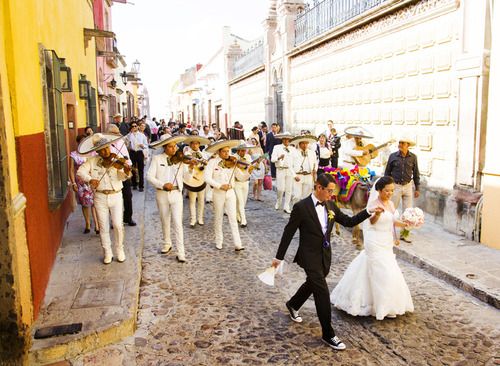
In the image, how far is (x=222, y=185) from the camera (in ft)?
26.8

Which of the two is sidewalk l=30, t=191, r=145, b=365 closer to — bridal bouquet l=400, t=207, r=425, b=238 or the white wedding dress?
the white wedding dress

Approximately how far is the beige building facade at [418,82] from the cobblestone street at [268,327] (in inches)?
95.5

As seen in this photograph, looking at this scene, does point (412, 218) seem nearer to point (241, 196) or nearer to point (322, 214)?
point (322, 214)

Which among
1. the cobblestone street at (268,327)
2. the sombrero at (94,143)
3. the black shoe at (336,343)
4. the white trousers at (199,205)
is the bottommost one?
the cobblestone street at (268,327)

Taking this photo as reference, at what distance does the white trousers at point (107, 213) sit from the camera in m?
7.01

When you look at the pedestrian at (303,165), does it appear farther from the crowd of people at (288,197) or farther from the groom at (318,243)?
the groom at (318,243)

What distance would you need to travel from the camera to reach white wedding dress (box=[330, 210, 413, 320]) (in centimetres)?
534

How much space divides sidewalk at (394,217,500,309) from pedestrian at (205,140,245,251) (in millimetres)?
2634

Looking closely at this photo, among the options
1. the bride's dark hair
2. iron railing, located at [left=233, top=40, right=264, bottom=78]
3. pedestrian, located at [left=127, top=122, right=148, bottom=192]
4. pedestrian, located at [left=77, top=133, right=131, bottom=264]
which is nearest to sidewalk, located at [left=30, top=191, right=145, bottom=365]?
pedestrian, located at [left=77, top=133, right=131, bottom=264]

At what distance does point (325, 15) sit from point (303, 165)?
6.25 meters

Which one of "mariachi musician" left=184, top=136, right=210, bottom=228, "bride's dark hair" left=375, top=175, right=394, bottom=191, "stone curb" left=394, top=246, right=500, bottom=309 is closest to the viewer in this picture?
"bride's dark hair" left=375, top=175, right=394, bottom=191

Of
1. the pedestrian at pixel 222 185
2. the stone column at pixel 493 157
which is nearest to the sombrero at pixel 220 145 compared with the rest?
the pedestrian at pixel 222 185

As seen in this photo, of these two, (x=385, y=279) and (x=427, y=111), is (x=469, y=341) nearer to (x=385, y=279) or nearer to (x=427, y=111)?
(x=385, y=279)

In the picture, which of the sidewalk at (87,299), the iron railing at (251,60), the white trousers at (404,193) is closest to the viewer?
the sidewalk at (87,299)
